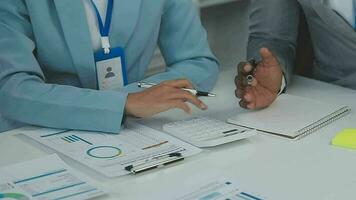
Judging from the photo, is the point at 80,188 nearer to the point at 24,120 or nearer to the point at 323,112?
the point at 24,120

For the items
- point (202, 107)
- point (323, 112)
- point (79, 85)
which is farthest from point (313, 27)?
point (79, 85)

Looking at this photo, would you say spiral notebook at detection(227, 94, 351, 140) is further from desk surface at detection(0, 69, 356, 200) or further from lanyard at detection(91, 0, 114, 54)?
lanyard at detection(91, 0, 114, 54)

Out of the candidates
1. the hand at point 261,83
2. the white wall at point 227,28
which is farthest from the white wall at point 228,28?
the hand at point 261,83

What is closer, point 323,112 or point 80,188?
point 80,188

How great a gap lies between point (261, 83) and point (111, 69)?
0.35 metres

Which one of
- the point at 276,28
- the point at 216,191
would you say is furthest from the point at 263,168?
the point at 276,28

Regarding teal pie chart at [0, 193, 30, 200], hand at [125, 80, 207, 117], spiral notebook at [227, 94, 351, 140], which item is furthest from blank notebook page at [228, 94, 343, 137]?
teal pie chart at [0, 193, 30, 200]

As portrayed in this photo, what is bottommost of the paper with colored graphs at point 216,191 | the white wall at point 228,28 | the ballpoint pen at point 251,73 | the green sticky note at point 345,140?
the paper with colored graphs at point 216,191

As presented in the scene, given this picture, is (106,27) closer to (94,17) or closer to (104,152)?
(94,17)

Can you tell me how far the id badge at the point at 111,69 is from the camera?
1.30m

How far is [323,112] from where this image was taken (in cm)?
118

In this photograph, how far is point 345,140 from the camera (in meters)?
1.04

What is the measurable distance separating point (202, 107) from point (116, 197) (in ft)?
1.23

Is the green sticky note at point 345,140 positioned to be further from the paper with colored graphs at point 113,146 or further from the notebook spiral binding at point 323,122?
the paper with colored graphs at point 113,146
